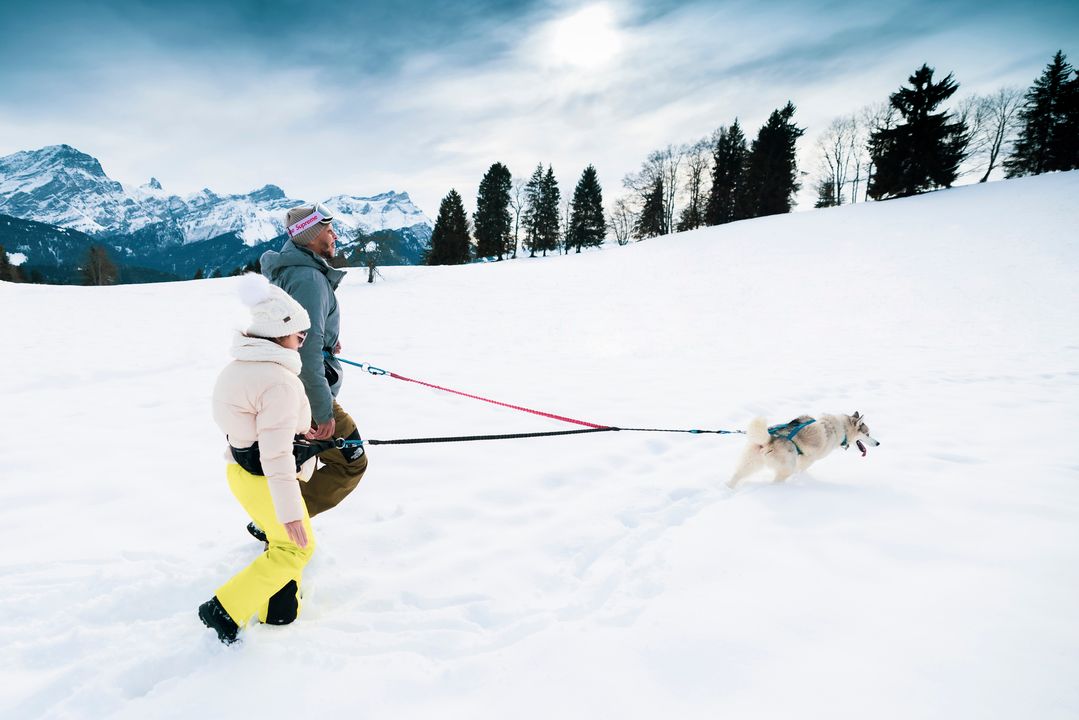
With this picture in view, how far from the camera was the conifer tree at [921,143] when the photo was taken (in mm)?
31375

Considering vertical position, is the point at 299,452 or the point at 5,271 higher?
the point at 5,271

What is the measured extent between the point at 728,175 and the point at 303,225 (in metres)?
46.4

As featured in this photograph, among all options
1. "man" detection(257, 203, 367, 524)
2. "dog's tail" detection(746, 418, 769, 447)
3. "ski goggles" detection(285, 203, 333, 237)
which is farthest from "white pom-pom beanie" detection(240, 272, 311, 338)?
"dog's tail" detection(746, 418, 769, 447)

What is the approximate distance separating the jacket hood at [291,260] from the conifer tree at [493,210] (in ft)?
147

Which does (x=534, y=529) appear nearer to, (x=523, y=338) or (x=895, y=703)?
(x=895, y=703)

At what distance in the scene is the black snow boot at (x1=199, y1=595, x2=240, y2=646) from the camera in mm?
2080

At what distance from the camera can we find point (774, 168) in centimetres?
3900

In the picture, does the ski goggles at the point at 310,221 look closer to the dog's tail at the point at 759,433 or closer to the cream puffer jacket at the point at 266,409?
the cream puffer jacket at the point at 266,409

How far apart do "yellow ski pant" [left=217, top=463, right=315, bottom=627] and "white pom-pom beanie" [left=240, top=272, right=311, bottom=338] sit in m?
0.72

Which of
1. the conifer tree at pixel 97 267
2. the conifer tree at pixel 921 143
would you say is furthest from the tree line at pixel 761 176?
the conifer tree at pixel 97 267

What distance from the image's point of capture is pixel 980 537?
288 cm

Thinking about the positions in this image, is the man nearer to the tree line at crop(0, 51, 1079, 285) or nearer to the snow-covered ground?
the snow-covered ground

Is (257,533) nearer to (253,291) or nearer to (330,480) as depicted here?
(330,480)

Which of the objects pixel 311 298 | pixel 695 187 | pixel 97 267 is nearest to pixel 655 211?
pixel 695 187
